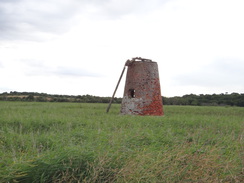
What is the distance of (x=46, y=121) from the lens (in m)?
7.93

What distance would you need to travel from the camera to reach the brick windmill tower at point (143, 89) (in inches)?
460

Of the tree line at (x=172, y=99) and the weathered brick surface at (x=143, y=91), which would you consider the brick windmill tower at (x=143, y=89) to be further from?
the tree line at (x=172, y=99)

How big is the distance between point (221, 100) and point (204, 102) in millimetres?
2021

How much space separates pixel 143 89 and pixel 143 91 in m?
0.09

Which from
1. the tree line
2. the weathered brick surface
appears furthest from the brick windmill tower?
the tree line

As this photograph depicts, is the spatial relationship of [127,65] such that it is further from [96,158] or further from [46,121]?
[96,158]

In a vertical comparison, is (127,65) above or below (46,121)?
above

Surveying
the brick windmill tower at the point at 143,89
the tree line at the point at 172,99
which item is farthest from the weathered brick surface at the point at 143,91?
the tree line at the point at 172,99

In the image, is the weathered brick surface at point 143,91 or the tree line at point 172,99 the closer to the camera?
the weathered brick surface at point 143,91

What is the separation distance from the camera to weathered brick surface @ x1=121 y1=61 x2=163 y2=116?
11.7m

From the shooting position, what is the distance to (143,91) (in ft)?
38.3

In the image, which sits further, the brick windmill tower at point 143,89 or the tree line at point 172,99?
the tree line at point 172,99

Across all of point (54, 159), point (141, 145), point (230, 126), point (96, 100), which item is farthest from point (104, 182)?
point (96, 100)

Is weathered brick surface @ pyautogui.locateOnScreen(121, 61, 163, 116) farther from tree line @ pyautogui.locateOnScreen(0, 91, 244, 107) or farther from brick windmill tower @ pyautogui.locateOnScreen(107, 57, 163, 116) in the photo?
tree line @ pyautogui.locateOnScreen(0, 91, 244, 107)
